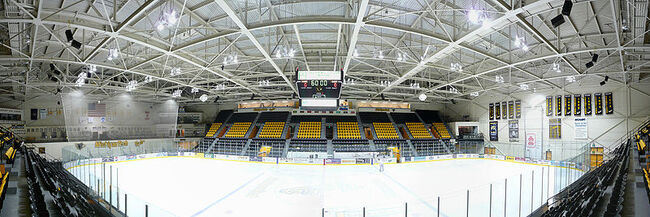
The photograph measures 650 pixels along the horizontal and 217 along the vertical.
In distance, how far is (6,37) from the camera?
11.1m

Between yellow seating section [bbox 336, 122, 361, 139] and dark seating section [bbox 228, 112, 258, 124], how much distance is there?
33.8 feet

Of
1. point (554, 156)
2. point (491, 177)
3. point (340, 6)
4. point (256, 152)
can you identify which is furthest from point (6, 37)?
point (554, 156)

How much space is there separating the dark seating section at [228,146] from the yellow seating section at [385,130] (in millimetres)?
13600

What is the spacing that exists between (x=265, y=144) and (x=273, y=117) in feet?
20.3

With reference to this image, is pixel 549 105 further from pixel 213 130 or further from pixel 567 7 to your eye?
pixel 213 130

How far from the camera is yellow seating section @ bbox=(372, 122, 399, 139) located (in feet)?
92.7

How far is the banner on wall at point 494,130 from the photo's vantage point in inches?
1077

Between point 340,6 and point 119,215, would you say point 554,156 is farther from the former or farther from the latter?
point 119,215

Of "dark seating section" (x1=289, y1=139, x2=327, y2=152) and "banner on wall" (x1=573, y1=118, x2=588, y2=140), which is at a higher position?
"banner on wall" (x1=573, y1=118, x2=588, y2=140)

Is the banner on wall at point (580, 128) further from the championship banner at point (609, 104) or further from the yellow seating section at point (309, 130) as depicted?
the yellow seating section at point (309, 130)

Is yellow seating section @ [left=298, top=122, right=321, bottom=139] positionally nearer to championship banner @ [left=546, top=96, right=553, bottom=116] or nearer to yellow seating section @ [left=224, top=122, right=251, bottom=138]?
yellow seating section @ [left=224, top=122, right=251, bottom=138]

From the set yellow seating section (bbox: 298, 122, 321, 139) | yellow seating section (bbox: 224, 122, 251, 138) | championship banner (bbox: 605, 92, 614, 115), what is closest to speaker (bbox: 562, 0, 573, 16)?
championship banner (bbox: 605, 92, 614, 115)

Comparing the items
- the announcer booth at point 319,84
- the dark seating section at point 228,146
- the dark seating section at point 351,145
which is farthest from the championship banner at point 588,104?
the dark seating section at point 228,146

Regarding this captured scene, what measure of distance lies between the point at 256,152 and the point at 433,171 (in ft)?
45.7
